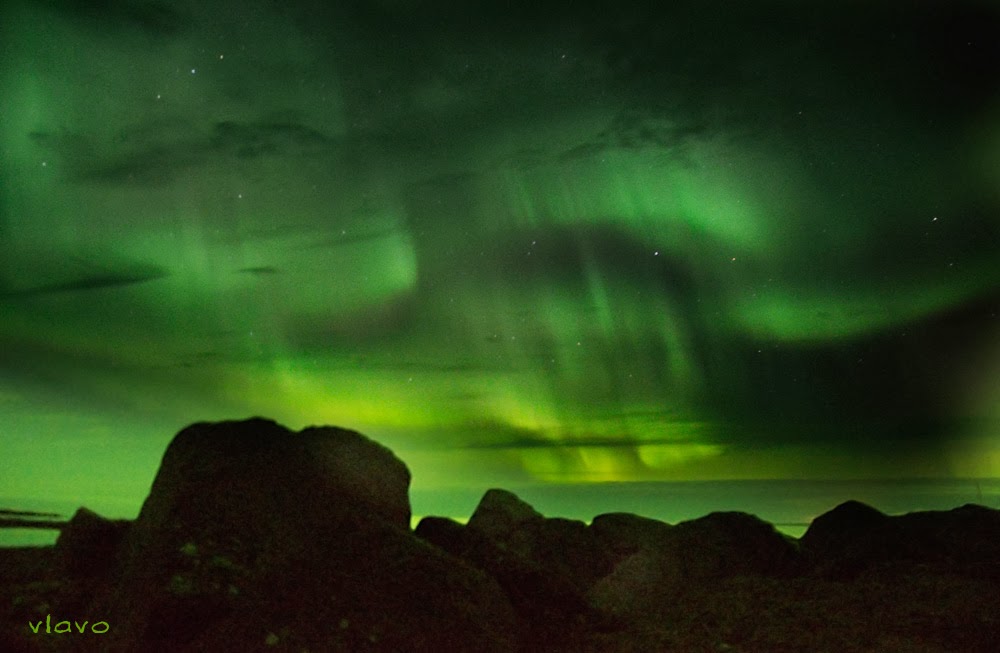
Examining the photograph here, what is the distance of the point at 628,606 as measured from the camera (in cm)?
1448

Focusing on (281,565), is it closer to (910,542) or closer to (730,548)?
(730,548)

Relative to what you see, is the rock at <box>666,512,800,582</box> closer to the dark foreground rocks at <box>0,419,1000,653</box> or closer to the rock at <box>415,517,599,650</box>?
the dark foreground rocks at <box>0,419,1000,653</box>

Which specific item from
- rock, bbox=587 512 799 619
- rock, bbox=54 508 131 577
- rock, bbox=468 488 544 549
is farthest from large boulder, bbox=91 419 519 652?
rock, bbox=468 488 544 549

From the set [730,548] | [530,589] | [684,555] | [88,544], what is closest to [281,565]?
[530,589]

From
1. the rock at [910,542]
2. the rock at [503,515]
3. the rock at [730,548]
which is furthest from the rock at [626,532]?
the rock at [910,542]

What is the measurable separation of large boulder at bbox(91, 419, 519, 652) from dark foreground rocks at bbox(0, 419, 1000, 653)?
0.03 m

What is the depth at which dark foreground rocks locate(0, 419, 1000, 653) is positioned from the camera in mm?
9984

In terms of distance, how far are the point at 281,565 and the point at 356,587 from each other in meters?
1.10

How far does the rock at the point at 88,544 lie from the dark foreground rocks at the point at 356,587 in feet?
0.11

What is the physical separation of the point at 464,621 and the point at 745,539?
31.1ft

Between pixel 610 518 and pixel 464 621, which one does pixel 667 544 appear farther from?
pixel 464 621

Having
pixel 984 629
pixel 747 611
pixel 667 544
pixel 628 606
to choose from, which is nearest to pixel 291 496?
pixel 628 606

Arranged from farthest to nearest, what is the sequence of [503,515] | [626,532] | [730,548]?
1. [503,515]
2. [626,532]
3. [730,548]

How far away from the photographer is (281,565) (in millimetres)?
10695
